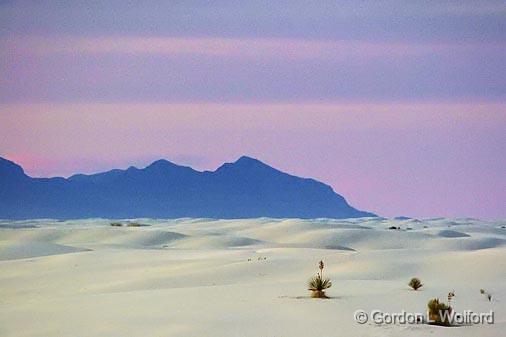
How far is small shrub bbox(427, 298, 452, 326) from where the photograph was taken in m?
15.3

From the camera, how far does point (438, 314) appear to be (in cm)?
1548

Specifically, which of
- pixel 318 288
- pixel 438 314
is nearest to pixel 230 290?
pixel 318 288

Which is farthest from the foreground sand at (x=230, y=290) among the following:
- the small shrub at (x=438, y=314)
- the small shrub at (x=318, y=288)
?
the small shrub at (x=438, y=314)

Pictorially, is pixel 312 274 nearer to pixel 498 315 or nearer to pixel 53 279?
pixel 53 279

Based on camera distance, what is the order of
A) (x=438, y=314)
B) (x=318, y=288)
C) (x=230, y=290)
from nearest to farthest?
(x=438, y=314), (x=318, y=288), (x=230, y=290)

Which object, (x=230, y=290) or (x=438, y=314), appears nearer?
(x=438, y=314)

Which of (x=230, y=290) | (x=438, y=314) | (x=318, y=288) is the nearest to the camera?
(x=438, y=314)

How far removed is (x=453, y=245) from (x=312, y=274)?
21.2m

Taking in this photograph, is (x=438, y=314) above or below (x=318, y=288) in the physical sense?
below

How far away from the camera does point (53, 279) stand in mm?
29391

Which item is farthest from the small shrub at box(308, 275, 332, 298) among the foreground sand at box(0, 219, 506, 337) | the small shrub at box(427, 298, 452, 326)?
the small shrub at box(427, 298, 452, 326)

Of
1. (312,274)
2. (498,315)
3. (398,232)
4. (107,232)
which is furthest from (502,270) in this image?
(107,232)

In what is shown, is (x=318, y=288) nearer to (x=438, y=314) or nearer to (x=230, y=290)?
(x=230, y=290)

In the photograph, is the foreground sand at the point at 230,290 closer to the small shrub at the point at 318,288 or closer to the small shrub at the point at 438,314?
the small shrub at the point at 318,288
